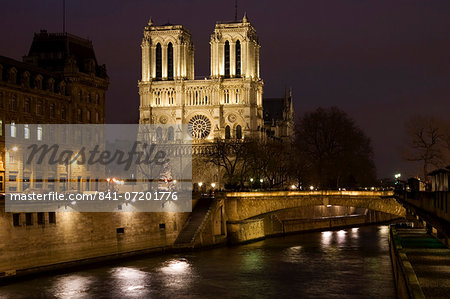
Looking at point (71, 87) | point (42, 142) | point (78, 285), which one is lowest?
point (78, 285)

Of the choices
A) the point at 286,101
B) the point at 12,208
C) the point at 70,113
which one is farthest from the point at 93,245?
the point at 286,101

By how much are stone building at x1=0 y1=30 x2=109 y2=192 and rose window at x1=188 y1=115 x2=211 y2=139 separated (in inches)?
1941

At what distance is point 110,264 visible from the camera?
170 feet

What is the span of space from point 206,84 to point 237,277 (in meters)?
87.6

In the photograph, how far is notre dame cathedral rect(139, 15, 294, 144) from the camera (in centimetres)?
13050

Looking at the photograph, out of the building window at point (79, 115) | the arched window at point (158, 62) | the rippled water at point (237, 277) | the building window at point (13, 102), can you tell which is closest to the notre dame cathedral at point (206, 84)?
the arched window at point (158, 62)

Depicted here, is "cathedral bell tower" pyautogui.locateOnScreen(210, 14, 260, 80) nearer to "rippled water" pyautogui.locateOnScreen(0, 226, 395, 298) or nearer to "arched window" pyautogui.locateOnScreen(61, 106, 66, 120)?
"arched window" pyautogui.locateOnScreen(61, 106, 66, 120)

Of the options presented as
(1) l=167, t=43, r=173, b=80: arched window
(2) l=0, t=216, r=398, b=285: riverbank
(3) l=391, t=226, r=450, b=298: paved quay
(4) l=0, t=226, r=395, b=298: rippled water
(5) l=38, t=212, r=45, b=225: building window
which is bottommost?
(4) l=0, t=226, r=395, b=298: rippled water

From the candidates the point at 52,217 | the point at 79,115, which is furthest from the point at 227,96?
the point at 52,217

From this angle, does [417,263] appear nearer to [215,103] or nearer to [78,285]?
[78,285]

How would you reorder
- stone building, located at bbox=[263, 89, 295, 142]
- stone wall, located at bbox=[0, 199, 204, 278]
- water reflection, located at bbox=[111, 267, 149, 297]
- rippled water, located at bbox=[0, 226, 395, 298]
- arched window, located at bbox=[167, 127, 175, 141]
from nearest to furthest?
rippled water, located at bbox=[0, 226, 395, 298], water reflection, located at bbox=[111, 267, 149, 297], stone wall, located at bbox=[0, 199, 204, 278], arched window, located at bbox=[167, 127, 175, 141], stone building, located at bbox=[263, 89, 295, 142]

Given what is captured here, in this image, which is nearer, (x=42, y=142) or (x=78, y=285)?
(x=78, y=285)

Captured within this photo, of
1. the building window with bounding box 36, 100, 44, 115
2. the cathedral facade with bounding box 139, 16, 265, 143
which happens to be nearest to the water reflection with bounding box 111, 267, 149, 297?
the building window with bounding box 36, 100, 44, 115

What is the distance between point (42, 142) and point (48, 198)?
21.9 m
